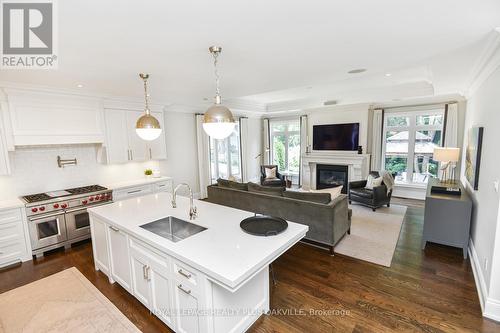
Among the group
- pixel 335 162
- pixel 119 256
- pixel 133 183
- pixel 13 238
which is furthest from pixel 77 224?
pixel 335 162

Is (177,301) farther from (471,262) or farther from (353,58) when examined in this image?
(471,262)

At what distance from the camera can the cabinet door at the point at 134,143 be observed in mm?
4652

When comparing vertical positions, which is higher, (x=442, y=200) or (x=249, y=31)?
(x=249, y=31)

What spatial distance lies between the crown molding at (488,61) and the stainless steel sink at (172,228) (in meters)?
3.17

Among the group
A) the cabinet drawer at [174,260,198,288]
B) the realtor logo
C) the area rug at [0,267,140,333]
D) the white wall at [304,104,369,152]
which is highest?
the realtor logo

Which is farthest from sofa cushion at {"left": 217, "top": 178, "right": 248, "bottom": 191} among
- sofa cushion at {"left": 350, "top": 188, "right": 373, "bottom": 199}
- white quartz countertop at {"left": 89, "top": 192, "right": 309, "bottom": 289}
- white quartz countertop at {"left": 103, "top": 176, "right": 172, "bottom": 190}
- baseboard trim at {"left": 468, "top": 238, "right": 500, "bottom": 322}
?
baseboard trim at {"left": 468, "top": 238, "right": 500, "bottom": 322}

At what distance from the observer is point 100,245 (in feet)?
9.52

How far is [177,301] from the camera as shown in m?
1.94

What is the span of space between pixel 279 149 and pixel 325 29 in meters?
6.58

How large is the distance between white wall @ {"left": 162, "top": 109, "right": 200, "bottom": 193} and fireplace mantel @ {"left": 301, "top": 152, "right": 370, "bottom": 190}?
337cm

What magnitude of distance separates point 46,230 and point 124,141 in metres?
1.88

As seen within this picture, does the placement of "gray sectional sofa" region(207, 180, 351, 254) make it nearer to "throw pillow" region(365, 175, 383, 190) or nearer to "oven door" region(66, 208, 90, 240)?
"throw pillow" region(365, 175, 383, 190)

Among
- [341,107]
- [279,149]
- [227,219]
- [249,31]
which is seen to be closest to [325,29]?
[249,31]

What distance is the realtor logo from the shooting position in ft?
5.08
